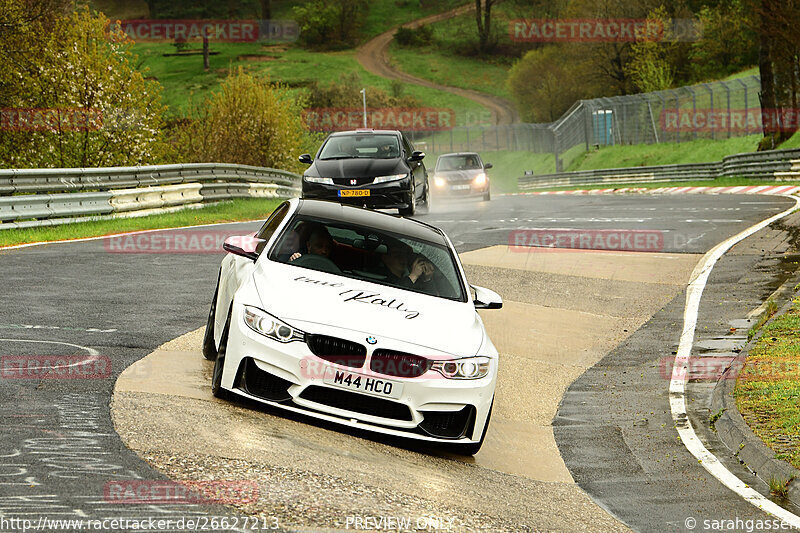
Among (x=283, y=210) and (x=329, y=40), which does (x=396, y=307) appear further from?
(x=329, y=40)

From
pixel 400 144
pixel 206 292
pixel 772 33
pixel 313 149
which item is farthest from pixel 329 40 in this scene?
pixel 206 292

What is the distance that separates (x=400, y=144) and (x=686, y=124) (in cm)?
3307

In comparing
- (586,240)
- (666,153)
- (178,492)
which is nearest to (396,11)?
(666,153)

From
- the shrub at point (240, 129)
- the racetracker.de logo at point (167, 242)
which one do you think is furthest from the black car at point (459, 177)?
the racetracker.de logo at point (167, 242)

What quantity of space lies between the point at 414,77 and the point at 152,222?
107 m

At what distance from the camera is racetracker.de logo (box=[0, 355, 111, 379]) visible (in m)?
7.39

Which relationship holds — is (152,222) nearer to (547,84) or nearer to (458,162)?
(458,162)

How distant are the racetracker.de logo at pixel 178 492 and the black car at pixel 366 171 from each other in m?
14.7

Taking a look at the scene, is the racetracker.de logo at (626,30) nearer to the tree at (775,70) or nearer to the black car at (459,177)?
the tree at (775,70)

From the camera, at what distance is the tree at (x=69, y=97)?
31.0 metres

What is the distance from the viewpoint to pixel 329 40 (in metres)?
142

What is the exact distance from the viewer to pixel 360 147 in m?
21.0

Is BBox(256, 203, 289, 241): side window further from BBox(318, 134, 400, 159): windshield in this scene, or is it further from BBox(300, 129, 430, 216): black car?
BBox(318, 134, 400, 159): windshield

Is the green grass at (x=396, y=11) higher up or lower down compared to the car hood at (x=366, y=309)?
higher up
